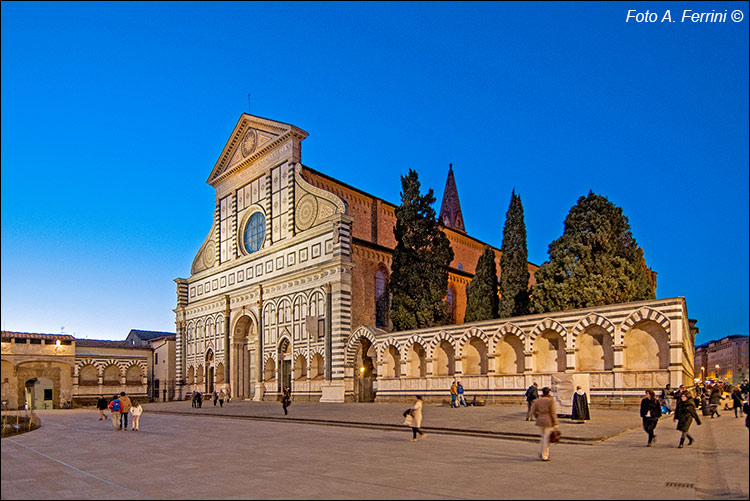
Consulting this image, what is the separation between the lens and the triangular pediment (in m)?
43.4

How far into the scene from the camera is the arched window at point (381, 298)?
1612 inches

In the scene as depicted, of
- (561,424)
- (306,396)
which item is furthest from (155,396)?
(561,424)

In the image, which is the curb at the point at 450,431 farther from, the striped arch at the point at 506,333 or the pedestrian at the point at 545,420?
the striped arch at the point at 506,333

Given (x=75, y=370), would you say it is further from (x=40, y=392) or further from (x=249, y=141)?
(x=249, y=141)

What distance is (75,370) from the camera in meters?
56.2

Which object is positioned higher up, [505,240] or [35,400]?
[505,240]

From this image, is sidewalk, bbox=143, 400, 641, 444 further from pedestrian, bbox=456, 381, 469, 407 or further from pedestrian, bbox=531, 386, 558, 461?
pedestrian, bbox=531, 386, 558, 461

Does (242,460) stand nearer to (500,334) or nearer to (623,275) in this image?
(500,334)

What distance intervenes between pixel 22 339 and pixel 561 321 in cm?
4763

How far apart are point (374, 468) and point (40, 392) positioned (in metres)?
54.5

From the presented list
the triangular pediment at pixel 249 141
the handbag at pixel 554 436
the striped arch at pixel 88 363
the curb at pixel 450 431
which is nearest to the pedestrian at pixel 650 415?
the curb at pixel 450 431

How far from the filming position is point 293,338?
4125 centimetres

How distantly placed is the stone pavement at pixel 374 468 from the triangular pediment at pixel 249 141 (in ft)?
94.6

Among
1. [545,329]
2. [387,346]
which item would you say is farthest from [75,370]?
[545,329]
